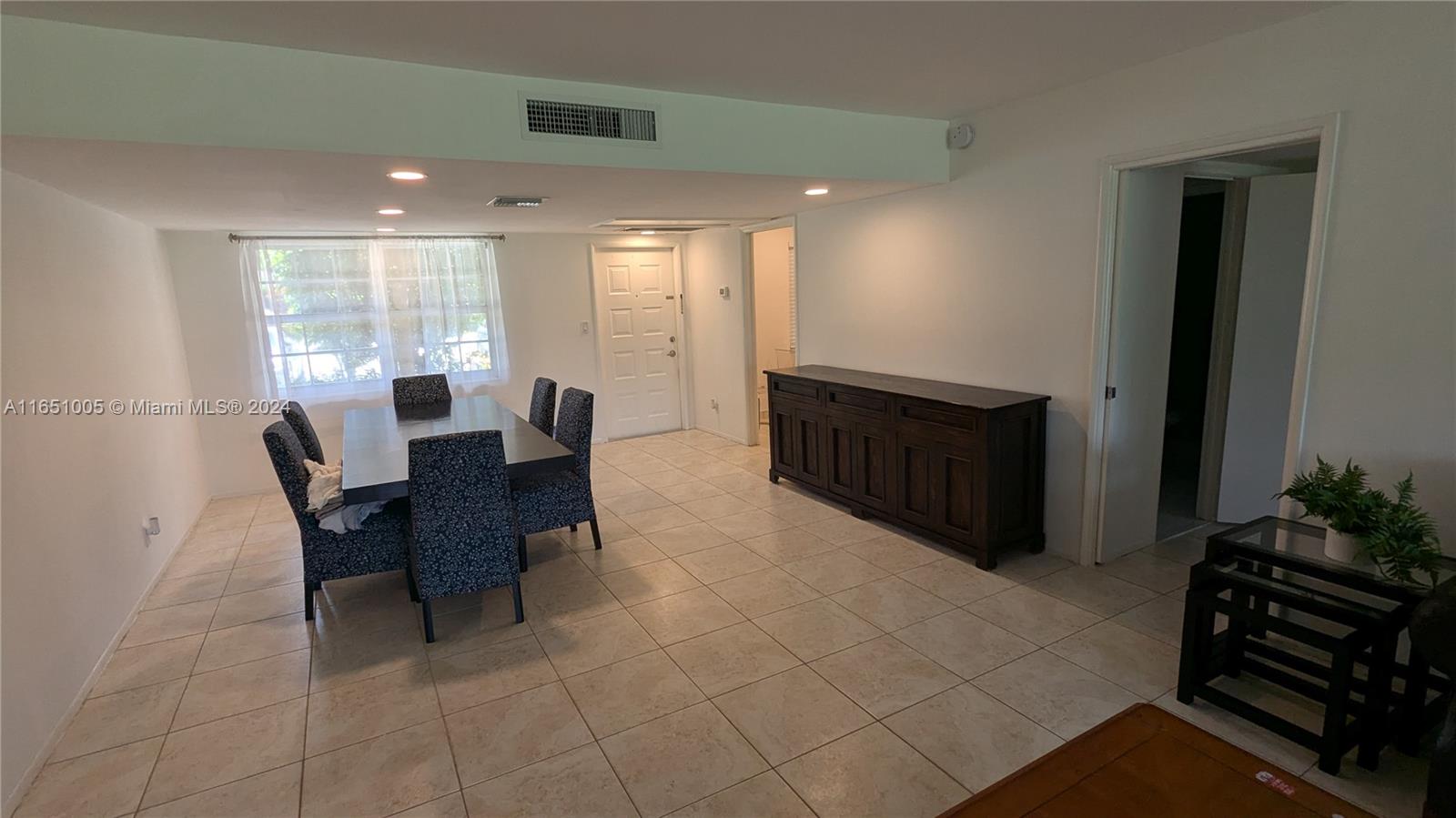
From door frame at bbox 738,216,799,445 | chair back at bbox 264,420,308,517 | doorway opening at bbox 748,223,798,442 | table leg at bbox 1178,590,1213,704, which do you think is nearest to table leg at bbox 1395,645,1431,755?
table leg at bbox 1178,590,1213,704

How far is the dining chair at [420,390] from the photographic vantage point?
4988mm

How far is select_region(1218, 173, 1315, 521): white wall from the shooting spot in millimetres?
3451

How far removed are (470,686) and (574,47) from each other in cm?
238

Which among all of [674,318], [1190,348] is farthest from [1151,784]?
[674,318]

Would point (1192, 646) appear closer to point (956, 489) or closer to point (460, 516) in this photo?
point (956, 489)

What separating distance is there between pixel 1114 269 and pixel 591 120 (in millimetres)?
2462

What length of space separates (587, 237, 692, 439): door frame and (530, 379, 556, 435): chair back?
200cm

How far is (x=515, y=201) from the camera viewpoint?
3721 mm

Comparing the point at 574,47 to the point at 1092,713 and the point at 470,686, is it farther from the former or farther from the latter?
the point at 1092,713

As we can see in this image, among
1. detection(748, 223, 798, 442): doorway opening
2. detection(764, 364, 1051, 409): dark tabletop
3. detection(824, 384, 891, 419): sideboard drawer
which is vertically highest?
detection(748, 223, 798, 442): doorway opening

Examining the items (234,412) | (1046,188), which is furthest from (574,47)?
(234,412)

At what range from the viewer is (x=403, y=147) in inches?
97.4

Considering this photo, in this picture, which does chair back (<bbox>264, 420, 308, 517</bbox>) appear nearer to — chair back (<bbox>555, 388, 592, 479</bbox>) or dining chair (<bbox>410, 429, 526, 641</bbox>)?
dining chair (<bbox>410, 429, 526, 641</bbox>)

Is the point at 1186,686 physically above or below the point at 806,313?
below
